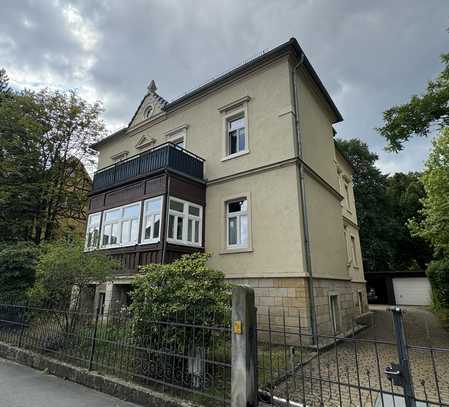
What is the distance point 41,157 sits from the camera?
18422 mm

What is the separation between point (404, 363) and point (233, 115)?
35.4ft

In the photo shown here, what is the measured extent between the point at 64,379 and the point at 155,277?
9.42ft

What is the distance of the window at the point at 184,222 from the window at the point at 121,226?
161 cm

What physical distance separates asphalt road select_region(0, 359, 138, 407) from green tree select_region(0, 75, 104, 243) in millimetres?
14361

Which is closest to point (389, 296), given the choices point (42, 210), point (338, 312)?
point (338, 312)

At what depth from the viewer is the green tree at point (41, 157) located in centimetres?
1728

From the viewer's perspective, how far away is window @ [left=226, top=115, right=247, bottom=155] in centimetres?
1170

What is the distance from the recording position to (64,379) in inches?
220

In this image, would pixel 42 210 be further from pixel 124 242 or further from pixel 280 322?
pixel 280 322

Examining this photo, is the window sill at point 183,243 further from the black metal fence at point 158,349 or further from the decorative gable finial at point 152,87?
the decorative gable finial at point 152,87

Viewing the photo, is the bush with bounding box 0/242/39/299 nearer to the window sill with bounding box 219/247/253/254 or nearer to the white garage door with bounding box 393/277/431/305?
the window sill with bounding box 219/247/253/254

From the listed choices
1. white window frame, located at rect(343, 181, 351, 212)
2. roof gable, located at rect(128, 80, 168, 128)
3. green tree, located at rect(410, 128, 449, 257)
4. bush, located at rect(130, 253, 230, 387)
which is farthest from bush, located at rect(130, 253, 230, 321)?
white window frame, located at rect(343, 181, 351, 212)

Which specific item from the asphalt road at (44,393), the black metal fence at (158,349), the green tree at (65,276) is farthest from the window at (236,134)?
the asphalt road at (44,393)

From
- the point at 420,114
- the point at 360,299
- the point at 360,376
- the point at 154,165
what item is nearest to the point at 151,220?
the point at 154,165
